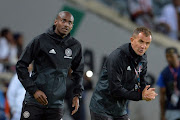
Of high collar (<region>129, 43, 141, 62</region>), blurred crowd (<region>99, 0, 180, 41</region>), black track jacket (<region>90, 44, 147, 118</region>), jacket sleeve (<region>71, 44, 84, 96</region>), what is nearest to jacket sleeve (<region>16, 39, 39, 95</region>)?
jacket sleeve (<region>71, 44, 84, 96</region>)

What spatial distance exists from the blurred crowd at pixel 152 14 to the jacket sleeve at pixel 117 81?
6.29 meters

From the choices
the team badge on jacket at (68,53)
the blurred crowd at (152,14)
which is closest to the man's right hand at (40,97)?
the team badge on jacket at (68,53)

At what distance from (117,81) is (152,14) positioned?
22.4 feet

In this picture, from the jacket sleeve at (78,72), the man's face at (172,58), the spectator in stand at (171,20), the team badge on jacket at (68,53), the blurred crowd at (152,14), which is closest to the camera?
the team badge on jacket at (68,53)

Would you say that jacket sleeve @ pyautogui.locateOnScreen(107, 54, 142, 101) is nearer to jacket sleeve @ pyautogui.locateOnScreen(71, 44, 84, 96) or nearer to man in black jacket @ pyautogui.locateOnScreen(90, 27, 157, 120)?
man in black jacket @ pyautogui.locateOnScreen(90, 27, 157, 120)

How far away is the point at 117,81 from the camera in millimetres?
6172

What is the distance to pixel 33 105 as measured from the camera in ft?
20.8

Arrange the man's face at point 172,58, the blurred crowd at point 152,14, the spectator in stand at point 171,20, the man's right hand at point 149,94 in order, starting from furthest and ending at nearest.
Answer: the spectator in stand at point 171,20 < the blurred crowd at point 152,14 < the man's face at point 172,58 < the man's right hand at point 149,94

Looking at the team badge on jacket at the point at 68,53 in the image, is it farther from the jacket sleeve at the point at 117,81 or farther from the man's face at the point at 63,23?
the jacket sleeve at the point at 117,81

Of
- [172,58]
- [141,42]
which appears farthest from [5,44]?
[141,42]

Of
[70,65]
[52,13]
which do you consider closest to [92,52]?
[52,13]

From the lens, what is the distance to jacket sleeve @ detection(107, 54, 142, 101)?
20.1ft

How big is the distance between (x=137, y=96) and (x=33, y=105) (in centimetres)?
130

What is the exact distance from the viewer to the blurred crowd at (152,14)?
40.9ft
